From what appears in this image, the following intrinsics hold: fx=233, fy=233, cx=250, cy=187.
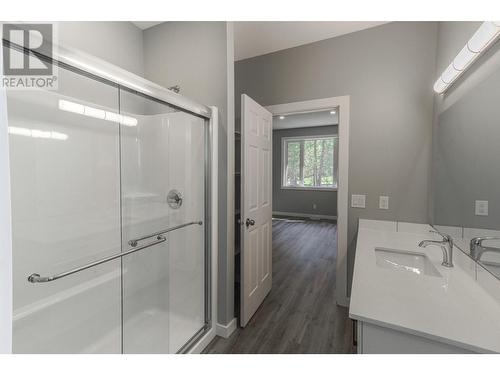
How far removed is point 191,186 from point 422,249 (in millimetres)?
1729

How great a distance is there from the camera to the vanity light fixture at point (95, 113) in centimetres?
161

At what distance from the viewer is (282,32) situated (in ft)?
7.39

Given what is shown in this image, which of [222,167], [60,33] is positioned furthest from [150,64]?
[222,167]

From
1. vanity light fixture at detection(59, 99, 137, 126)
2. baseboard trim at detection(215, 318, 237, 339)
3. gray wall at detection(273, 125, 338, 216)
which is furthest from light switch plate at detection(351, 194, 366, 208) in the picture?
gray wall at detection(273, 125, 338, 216)

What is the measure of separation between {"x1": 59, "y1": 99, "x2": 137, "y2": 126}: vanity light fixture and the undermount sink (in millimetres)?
2018

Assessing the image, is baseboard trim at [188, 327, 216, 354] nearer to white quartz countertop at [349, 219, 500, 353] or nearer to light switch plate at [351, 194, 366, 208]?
white quartz countertop at [349, 219, 500, 353]

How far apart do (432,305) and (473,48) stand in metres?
1.25

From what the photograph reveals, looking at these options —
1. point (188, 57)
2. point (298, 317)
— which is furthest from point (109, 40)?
point (298, 317)

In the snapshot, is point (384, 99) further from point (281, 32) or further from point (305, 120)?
point (305, 120)

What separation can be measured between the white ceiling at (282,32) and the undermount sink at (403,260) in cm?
199

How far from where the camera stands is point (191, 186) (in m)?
1.89

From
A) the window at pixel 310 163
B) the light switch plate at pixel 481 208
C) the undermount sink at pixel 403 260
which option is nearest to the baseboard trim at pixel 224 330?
the undermount sink at pixel 403 260
